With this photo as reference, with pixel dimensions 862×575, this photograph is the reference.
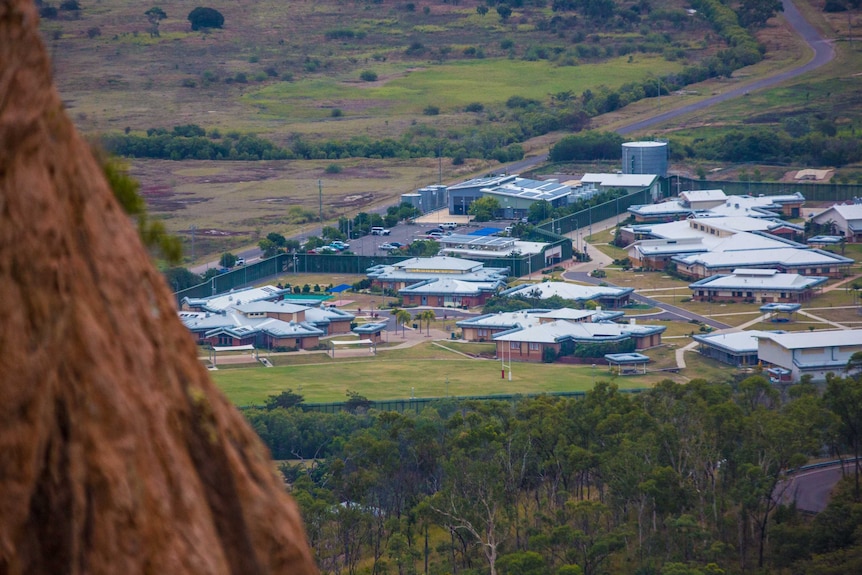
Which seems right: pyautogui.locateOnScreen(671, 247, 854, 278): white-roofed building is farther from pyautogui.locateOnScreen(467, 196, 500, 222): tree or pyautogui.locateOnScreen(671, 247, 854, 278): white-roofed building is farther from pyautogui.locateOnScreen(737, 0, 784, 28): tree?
pyautogui.locateOnScreen(737, 0, 784, 28): tree

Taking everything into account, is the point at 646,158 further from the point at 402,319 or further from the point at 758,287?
the point at 402,319

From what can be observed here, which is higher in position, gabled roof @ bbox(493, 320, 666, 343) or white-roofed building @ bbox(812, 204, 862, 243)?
white-roofed building @ bbox(812, 204, 862, 243)

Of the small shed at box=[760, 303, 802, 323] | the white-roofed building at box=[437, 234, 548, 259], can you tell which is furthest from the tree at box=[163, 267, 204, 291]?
the small shed at box=[760, 303, 802, 323]

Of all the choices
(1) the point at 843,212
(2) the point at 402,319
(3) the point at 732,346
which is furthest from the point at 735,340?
(1) the point at 843,212

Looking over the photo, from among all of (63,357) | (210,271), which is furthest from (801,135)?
(63,357)

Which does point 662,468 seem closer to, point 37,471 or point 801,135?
point 37,471
